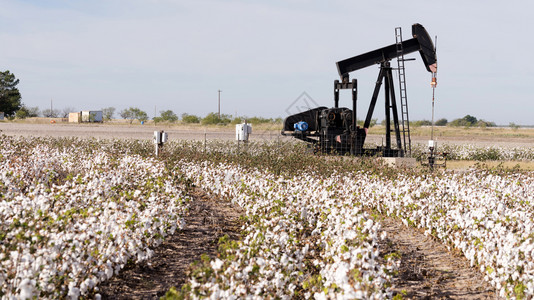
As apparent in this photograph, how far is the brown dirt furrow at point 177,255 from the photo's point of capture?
711cm

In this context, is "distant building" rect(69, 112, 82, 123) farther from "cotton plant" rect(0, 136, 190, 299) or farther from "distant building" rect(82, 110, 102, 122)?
"cotton plant" rect(0, 136, 190, 299)

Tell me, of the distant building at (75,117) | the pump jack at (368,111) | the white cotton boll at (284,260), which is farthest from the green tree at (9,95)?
the white cotton boll at (284,260)

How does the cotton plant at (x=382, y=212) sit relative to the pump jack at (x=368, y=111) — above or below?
below

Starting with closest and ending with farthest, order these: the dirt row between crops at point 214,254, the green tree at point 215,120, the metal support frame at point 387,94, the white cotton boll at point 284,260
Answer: the white cotton boll at point 284,260, the dirt row between crops at point 214,254, the metal support frame at point 387,94, the green tree at point 215,120

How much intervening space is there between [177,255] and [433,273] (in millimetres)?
4491

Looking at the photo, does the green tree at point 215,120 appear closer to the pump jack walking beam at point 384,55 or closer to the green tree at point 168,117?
the green tree at point 168,117

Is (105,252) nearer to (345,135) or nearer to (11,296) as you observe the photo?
(11,296)

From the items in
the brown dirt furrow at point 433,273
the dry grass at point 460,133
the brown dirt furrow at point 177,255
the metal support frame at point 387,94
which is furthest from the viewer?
the dry grass at point 460,133

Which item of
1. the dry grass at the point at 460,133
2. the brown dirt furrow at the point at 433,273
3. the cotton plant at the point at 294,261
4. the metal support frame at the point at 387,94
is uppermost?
the metal support frame at the point at 387,94

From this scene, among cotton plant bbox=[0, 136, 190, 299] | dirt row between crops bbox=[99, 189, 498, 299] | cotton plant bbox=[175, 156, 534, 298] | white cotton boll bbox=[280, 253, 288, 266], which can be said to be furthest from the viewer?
dirt row between crops bbox=[99, 189, 498, 299]

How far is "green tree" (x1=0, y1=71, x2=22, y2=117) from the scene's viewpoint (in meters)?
89.8

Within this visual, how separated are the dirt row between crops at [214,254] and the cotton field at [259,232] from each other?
0.28 metres

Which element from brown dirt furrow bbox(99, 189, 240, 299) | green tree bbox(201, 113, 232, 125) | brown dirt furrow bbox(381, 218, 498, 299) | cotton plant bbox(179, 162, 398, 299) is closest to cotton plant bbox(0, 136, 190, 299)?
brown dirt furrow bbox(99, 189, 240, 299)

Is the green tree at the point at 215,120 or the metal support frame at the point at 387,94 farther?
the green tree at the point at 215,120
